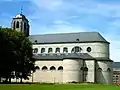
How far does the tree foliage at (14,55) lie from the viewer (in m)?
60.8

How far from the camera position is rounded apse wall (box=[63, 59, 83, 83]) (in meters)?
93.0

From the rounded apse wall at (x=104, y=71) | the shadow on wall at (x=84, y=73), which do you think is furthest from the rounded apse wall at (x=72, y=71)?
the rounded apse wall at (x=104, y=71)

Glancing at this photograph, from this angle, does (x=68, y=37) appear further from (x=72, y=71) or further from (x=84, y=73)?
(x=72, y=71)

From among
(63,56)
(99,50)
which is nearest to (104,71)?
(99,50)

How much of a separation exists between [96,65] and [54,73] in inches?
533

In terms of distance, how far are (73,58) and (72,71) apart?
12.8ft

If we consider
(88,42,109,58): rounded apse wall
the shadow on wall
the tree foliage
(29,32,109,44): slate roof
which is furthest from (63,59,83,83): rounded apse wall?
the tree foliage

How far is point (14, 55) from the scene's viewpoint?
65000mm

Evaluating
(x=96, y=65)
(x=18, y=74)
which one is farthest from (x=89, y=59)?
(x=18, y=74)

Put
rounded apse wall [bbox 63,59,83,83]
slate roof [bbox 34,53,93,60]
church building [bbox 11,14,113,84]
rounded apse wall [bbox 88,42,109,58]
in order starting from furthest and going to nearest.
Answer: rounded apse wall [bbox 88,42,109,58]
slate roof [bbox 34,53,93,60]
church building [bbox 11,14,113,84]
rounded apse wall [bbox 63,59,83,83]

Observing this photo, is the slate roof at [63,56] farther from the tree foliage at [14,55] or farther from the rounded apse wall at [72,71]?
the tree foliage at [14,55]

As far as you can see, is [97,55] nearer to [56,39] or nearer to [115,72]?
[56,39]

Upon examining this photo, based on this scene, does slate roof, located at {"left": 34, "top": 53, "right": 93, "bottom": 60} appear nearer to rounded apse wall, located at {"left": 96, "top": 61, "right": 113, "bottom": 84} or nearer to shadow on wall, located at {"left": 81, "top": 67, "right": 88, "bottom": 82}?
shadow on wall, located at {"left": 81, "top": 67, "right": 88, "bottom": 82}

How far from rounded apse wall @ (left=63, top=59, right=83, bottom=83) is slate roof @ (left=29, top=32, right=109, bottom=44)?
9.91 m
